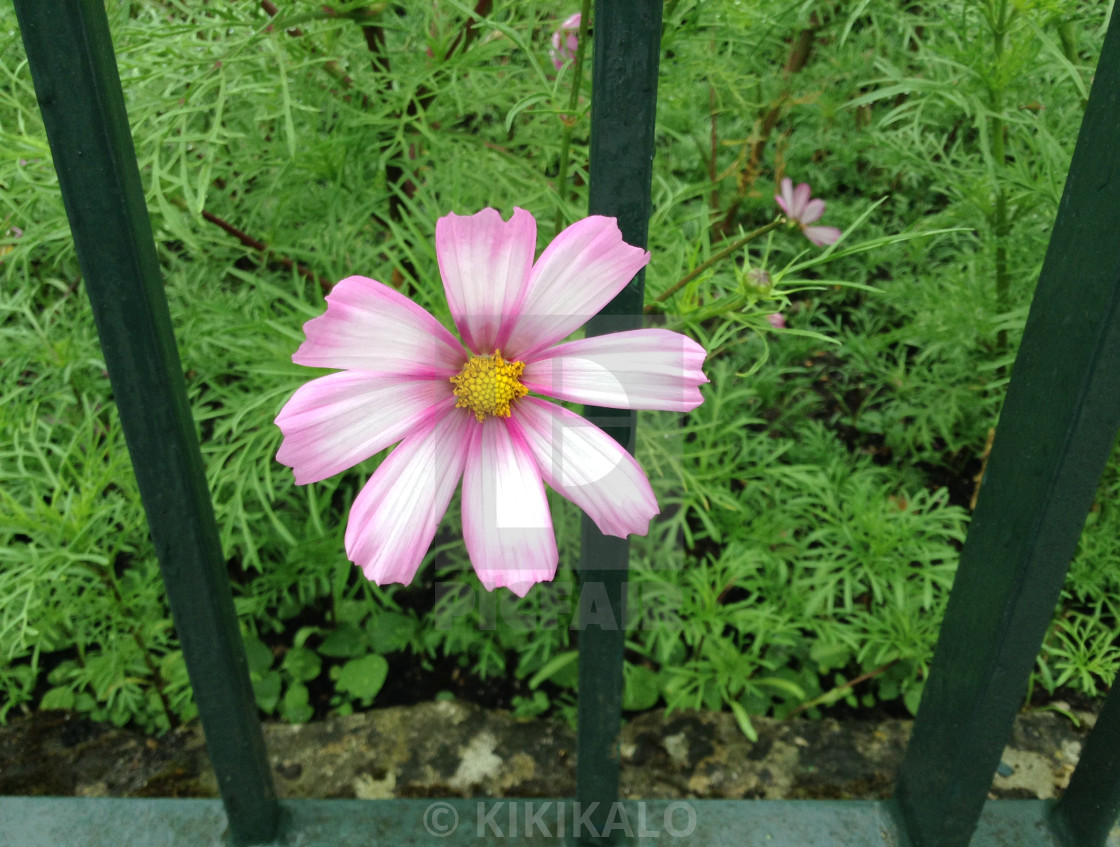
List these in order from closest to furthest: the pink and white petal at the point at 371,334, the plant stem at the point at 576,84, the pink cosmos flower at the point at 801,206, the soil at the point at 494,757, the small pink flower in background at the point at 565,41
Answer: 1. the pink and white petal at the point at 371,334
2. the plant stem at the point at 576,84
3. the small pink flower in background at the point at 565,41
4. the soil at the point at 494,757
5. the pink cosmos flower at the point at 801,206

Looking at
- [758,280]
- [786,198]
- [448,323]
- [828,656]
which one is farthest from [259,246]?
[786,198]

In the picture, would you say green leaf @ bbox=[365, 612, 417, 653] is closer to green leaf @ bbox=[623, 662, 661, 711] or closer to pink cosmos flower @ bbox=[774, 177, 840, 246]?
green leaf @ bbox=[623, 662, 661, 711]

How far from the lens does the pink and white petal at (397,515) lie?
18.0 inches

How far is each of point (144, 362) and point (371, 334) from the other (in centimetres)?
20

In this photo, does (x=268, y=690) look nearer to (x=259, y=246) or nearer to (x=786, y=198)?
(x=259, y=246)

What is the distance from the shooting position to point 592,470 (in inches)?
18.6

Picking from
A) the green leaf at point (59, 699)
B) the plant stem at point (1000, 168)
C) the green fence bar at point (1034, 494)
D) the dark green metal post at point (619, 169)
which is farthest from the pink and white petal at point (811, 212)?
the green leaf at point (59, 699)

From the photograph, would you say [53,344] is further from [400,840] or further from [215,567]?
[400,840]

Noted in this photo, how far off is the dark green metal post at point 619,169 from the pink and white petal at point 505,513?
8 centimetres

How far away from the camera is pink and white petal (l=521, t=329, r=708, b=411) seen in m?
0.45

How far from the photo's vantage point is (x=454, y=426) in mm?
496

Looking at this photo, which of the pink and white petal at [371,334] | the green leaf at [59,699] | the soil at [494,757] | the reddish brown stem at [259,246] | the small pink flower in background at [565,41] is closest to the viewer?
the pink and white petal at [371,334]

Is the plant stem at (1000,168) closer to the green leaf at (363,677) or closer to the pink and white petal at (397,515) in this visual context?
the pink and white petal at (397,515)

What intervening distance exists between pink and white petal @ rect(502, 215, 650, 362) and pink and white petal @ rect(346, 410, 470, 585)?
0.10 metres
